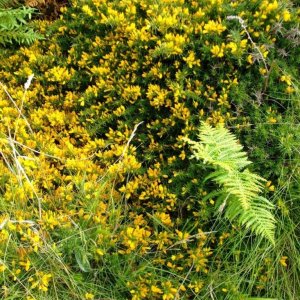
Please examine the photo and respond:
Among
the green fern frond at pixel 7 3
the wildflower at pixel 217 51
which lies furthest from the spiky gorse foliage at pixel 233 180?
the green fern frond at pixel 7 3

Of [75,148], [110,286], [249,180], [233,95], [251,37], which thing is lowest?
[110,286]

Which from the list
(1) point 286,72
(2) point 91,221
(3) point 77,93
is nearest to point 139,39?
(3) point 77,93

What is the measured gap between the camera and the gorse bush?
233cm

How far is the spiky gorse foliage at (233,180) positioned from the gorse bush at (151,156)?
0.04 m

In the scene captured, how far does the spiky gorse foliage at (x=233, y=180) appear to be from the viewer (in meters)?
2.13

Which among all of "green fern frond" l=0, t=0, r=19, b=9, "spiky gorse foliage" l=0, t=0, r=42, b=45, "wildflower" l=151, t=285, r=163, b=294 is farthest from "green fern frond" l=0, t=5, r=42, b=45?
"wildflower" l=151, t=285, r=163, b=294

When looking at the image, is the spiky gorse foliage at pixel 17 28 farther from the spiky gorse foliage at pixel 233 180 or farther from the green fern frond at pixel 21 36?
the spiky gorse foliage at pixel 233 180

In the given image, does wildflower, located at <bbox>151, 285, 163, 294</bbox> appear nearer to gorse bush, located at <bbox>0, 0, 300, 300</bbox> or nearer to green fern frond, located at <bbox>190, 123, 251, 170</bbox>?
gorse bush, located at <bbox>0, 0, 300, 300</bbox>

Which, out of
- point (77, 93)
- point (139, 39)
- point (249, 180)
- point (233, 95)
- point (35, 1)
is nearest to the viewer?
point (249, 180)

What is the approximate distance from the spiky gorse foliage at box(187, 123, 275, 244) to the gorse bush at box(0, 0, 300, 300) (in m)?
0.04

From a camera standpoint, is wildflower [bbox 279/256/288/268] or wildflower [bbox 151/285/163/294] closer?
wildflower [bbox 151/285/163/294]

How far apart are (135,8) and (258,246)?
1.66m

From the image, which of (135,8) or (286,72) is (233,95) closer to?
(286,72)

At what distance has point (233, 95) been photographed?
2660 mm
